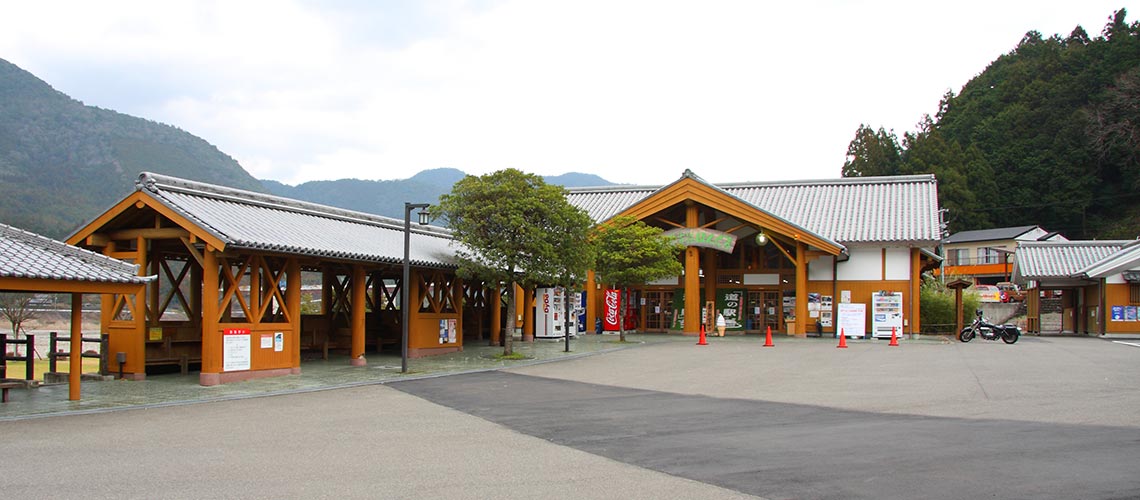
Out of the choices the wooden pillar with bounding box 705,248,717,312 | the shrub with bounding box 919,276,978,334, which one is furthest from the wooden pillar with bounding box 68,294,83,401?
the shrub with bounding box 919,276,978,334

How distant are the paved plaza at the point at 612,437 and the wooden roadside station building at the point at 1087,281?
19.5 meters

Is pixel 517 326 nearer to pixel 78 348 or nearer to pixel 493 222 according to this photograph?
pixel 493 222

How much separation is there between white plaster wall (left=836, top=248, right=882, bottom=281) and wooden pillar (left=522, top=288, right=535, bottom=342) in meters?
11.7

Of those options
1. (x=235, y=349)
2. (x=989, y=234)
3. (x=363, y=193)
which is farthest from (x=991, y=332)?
(x=363, y=193)

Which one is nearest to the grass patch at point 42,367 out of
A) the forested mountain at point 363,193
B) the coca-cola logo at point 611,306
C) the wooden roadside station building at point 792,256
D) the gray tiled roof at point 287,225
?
the gray tiled roof at point 287,225

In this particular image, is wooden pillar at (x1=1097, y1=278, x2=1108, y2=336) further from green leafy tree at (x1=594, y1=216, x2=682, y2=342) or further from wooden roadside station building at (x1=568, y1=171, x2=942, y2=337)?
green leafy tree at (x1=594, y1=216, x2=682, y2=342)

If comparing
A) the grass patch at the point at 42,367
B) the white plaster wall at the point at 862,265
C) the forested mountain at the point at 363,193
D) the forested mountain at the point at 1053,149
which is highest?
the forested mountain at the point at 363,193

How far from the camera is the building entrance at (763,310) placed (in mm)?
34125

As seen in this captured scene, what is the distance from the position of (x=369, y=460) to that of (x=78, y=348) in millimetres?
7549

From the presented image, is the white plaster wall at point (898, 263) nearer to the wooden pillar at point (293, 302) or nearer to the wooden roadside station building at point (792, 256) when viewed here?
the wooden roadside station building at point (792, 256)

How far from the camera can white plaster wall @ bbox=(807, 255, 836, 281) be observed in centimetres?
3255

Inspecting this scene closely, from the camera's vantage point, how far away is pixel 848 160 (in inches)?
2886

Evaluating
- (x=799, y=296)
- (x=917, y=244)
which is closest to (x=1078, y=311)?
(x=917, y=244)

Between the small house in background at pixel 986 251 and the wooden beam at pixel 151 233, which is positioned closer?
the wooden beam at pixel 151 233
